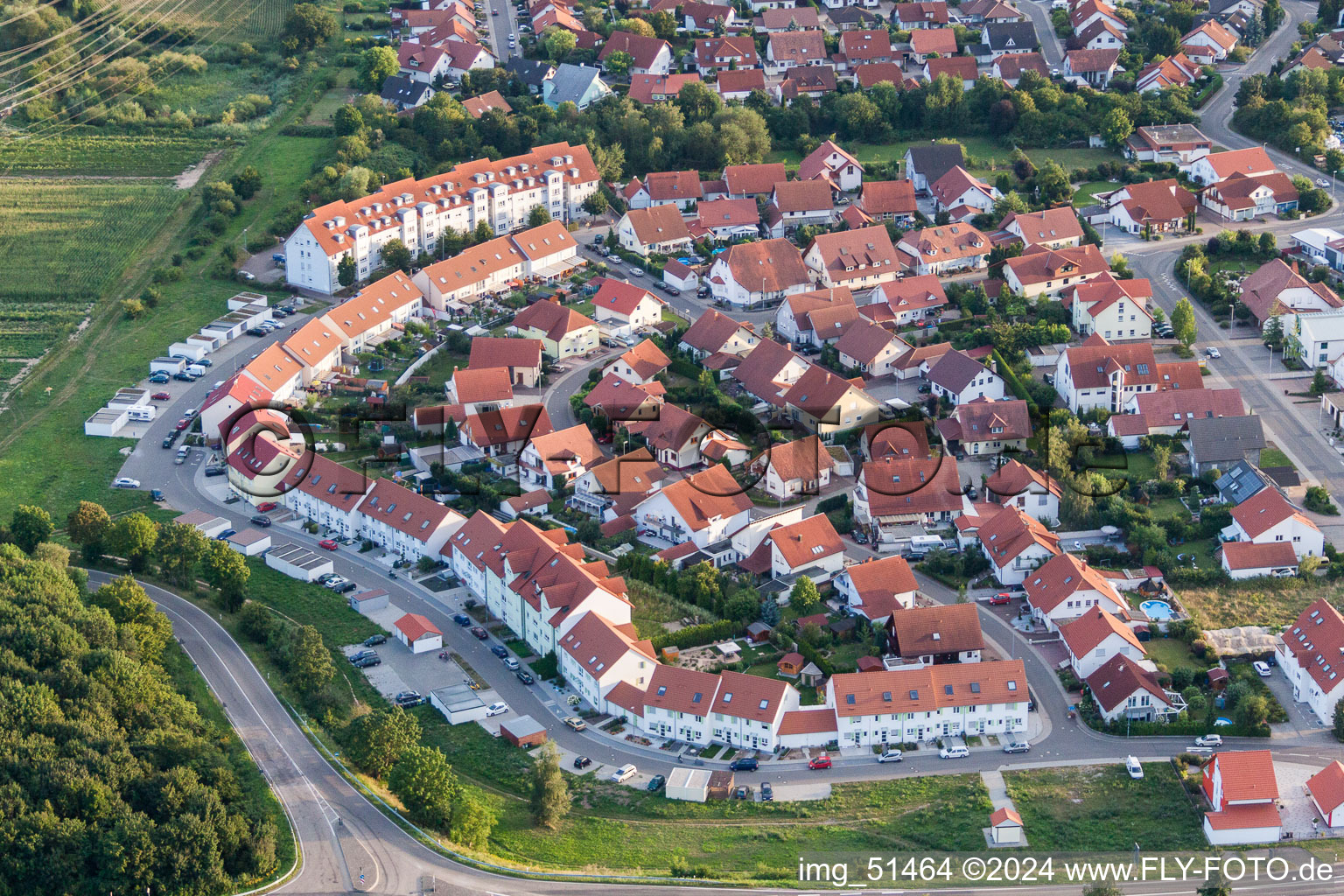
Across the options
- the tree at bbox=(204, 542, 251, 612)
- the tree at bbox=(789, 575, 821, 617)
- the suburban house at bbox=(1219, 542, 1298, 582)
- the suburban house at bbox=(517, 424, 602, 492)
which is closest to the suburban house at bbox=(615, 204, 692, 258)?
the suburban house at bbox=(517, 424, 602, 492)

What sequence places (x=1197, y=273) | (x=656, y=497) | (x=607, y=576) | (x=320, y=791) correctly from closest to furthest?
(x=320, y=791) → (x=607, y=576) → (x=656, y=497) → (x=1197, y=273)

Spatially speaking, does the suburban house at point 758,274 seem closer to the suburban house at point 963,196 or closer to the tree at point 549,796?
the suburban house at point 963,196

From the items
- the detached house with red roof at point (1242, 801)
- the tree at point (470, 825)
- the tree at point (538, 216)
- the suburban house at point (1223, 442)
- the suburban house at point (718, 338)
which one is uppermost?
the tree at point (470, 825)

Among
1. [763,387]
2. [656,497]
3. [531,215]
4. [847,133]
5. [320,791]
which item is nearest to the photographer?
[320,791]

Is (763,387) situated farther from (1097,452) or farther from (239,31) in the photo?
(239,31)

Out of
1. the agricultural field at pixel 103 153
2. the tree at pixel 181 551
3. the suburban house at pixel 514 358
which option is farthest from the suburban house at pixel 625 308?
the agricultural field at pixel 103 153

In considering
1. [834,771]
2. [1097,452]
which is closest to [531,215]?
[1097,452]
